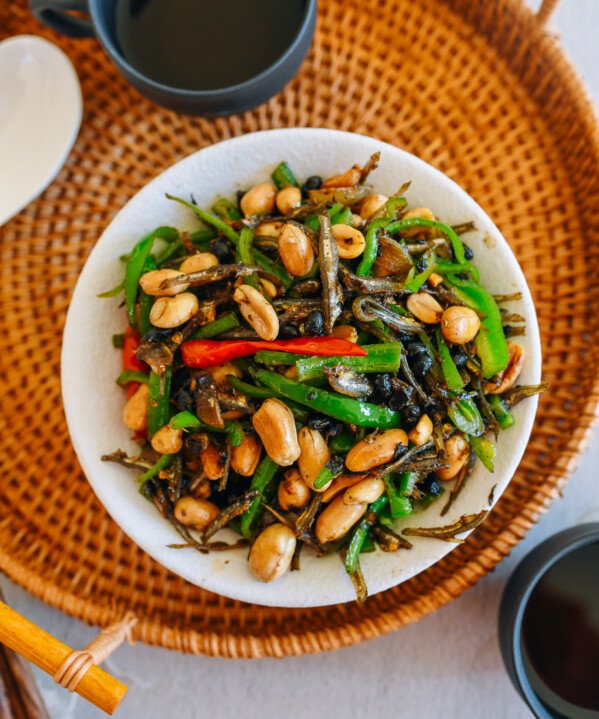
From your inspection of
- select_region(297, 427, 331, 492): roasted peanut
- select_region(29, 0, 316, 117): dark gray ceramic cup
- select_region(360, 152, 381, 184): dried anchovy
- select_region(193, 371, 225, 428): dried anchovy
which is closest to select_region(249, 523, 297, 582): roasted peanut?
select_region(297, 427, 331, 492): roasted peanut

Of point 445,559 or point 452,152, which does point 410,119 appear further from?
point 445,559

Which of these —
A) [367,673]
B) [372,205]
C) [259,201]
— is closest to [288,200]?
[259,201]

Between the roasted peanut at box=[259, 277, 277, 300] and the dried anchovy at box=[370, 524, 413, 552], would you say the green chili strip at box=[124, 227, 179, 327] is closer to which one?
the roasted peanut at box=[259, 277, 277, 300]

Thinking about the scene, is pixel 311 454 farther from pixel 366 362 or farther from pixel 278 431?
pixel 366 362

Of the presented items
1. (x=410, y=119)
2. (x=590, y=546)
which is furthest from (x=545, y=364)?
(x=410, y=119)

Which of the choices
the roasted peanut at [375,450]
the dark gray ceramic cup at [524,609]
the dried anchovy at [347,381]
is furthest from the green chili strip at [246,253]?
the dark gray ceramic cup at [524,609]

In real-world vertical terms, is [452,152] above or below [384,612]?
above

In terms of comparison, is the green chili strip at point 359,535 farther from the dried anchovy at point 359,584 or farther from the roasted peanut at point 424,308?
the roasted peanut at point 424,308
